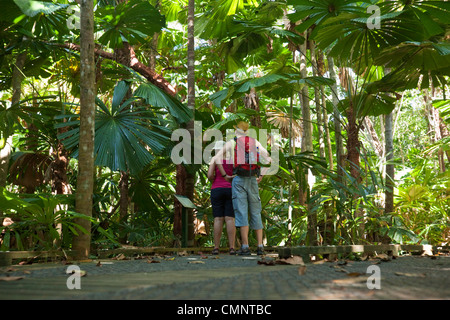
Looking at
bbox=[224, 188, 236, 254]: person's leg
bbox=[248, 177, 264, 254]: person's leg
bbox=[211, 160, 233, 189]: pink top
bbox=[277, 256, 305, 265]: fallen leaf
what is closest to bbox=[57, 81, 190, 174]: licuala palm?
bbox=[211, 160, 233, 189]: pink top

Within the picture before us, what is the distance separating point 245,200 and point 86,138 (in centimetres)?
198

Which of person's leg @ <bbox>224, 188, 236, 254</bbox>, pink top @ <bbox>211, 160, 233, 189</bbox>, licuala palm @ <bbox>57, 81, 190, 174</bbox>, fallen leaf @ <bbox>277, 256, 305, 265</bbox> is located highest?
licuala palm @ <bbox>57, 81, 190, 174</bbox>

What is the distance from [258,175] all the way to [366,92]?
7.20ft

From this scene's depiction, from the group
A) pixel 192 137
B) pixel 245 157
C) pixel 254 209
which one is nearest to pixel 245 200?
pixel 254 209

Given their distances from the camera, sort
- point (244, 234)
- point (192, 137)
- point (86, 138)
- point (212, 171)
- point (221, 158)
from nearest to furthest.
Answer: point (86, 138), point (244, 234), point (221, 158), point (212, 171), point (192, 137)

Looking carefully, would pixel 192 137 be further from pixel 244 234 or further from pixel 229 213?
pixel 244 234

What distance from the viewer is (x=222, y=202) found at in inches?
239

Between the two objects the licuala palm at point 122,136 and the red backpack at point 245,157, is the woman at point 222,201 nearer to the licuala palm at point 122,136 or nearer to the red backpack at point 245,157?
the red backpack at point 245,157

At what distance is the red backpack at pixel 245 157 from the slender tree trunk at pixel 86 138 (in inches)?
66.9

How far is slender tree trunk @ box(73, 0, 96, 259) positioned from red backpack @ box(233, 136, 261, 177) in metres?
1.70

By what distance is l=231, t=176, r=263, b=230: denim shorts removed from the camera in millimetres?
5500

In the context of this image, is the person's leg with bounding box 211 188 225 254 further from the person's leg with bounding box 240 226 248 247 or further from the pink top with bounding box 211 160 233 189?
the person's leg with bounding box 240 226 248 247

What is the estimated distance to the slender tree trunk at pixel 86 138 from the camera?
4.66m

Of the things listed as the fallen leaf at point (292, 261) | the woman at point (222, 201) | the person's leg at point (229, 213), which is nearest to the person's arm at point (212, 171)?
the woman at point (222, 201)
